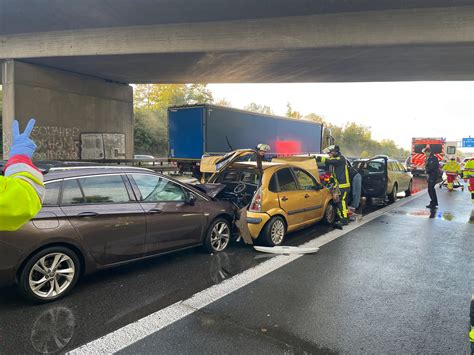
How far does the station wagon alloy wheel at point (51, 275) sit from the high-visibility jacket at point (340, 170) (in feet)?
19.9

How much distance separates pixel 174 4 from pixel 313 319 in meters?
9.94

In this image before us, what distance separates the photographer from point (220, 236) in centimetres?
567

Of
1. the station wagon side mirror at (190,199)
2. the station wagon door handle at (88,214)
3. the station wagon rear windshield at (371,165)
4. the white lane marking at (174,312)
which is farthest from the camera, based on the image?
the station wagon rear windshield at (371,165)

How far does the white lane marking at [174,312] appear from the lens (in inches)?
116

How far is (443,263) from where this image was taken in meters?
5.26

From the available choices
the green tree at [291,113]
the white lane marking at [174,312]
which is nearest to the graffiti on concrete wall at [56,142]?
the white lane marking at [174,312]

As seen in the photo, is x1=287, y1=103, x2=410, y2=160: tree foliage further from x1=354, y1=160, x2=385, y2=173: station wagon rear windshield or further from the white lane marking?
the white lane marking

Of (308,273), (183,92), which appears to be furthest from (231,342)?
(183,92)

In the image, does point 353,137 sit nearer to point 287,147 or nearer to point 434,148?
point 434,148

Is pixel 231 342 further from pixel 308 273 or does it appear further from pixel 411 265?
pixel 411 265

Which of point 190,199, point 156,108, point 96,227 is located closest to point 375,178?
point 190,199

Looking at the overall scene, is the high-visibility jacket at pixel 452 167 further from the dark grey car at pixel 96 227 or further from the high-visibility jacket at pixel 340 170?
the dark grey car at pixel 96 227

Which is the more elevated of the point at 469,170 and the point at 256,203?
the point at 469,170

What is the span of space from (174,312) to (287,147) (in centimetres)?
1565
